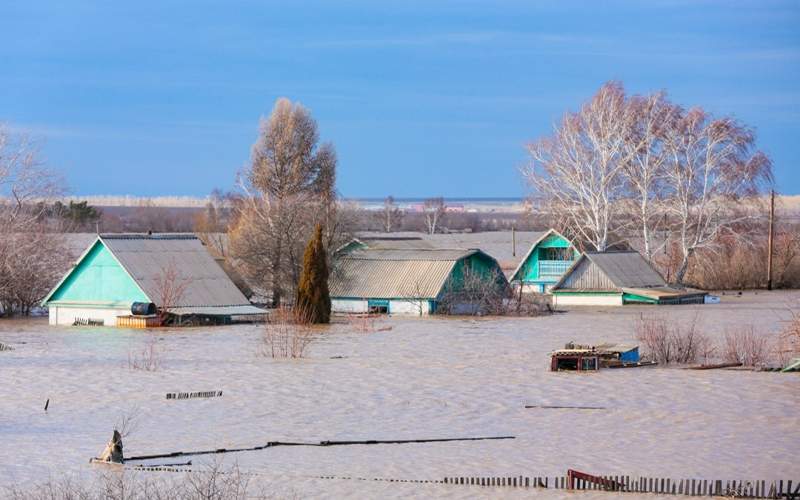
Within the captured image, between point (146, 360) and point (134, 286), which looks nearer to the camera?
point (146, 360)

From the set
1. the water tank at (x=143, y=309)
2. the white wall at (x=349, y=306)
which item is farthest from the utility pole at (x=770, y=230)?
the water tank at (x=143, y=309)

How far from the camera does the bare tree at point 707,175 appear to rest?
5781cm

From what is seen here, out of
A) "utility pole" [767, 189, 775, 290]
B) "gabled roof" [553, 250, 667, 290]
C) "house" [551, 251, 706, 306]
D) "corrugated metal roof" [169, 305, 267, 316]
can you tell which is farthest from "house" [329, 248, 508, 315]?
"utility pole" [767, 189, 775, 290]

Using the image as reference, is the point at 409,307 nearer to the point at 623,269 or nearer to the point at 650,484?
the point at 623,269

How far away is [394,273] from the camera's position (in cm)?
4528

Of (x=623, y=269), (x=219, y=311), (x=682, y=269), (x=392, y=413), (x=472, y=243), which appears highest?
(x=472, y=243)

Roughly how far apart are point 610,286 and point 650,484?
34.9 meters

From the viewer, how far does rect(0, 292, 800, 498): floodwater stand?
639 inches

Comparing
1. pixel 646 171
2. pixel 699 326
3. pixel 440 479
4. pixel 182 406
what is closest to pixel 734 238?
pixel 646 171

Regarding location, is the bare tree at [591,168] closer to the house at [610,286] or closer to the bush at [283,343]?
the house at [610,286]

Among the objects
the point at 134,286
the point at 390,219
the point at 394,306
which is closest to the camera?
the point at 134,286

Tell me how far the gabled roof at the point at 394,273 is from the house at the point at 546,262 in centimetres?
786

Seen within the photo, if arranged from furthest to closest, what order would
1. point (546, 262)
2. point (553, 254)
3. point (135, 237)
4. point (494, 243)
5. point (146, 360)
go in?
point (494, 243)
point (553, 254)
point (546, 262)
point (135, 237)
point (146, 360)

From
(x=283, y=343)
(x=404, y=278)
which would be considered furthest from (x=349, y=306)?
(x=283, y=343)
